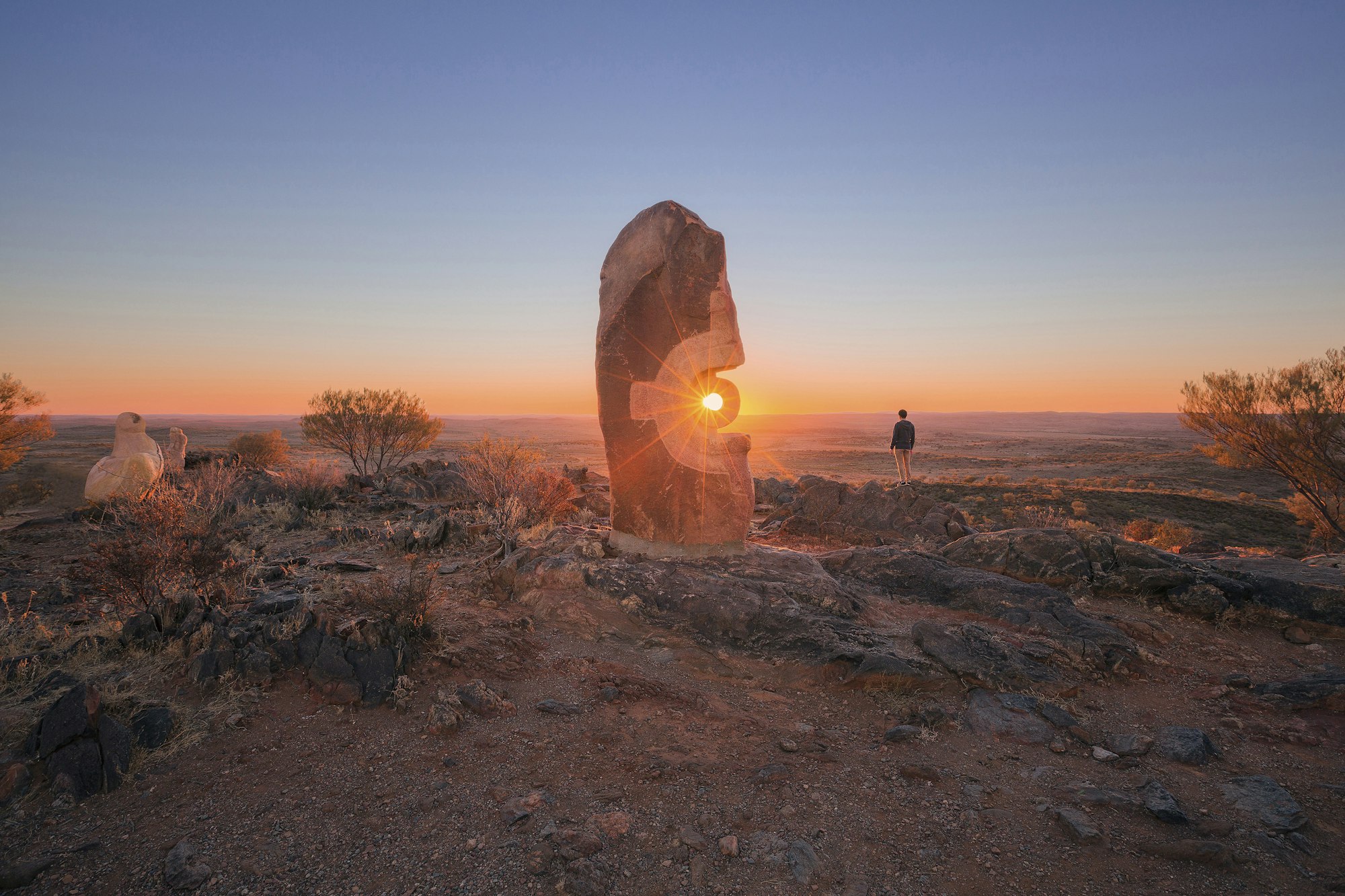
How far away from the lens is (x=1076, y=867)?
2924 millimetres

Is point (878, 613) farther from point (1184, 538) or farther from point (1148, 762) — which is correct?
point (1184, 538)

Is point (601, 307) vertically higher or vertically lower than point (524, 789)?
higher

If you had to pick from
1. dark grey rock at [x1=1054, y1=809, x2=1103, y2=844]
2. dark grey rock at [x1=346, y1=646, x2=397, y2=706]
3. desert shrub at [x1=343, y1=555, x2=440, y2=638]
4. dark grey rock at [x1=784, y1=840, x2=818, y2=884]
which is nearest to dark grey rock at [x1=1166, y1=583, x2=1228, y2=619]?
dark grey rock at [x1=1054, y1=809, x2=1103, y2=844]

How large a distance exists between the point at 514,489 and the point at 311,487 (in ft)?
19.2

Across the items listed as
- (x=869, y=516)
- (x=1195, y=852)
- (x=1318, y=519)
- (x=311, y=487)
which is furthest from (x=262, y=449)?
(x=1318, y=519)

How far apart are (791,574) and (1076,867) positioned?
3.56 meters

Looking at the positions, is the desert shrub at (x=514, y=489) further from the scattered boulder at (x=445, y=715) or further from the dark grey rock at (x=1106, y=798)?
the dark grey rock at (x=1106, y=798)

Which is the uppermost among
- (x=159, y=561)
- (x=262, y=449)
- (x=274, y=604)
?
(x=262, y=449)

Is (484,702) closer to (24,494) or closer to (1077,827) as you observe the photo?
(1077,827)

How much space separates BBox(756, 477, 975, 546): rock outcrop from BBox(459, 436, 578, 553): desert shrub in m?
4.22

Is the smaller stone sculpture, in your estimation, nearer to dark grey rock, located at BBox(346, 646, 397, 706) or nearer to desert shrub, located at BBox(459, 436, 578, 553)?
desert shrub, located at BBox(459, 436, 578, 553)

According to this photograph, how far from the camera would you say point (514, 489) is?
1034cm

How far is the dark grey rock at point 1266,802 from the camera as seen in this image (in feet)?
10.5

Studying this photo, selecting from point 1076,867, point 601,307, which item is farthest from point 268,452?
point 1076,867
